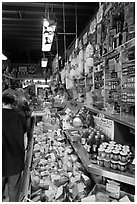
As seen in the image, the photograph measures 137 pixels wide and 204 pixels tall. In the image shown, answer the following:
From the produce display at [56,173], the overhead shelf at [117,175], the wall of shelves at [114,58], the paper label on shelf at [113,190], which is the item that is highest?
the wall of shelves at [114,58]

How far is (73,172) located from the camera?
2.31 meters

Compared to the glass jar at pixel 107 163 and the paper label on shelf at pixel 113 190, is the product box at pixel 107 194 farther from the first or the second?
the glass jar at pixel 107 163

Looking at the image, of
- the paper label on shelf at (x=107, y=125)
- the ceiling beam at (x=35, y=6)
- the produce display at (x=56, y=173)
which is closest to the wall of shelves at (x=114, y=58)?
the paper label on shelf at (x=107, y=125)

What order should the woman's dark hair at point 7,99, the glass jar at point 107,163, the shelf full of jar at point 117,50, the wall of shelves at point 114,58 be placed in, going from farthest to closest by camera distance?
1. the wall of shelves at point 114,58
2. the shelf full of jar at point 117,50
3. the woman's dark hair at point 7,99
4. the glass jar at point 107,163

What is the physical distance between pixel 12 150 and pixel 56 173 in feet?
2.68

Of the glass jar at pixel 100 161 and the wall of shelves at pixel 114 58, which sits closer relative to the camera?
the glass jar at pixel 100 161

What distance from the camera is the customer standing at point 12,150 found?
1911 millimetres

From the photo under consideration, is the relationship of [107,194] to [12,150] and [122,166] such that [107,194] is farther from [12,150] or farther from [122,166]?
[12,150]

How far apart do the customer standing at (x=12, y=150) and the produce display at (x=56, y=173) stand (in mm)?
216

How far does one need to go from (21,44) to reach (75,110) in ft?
34.3

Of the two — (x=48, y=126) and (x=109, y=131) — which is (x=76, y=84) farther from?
(x=109, y=131)

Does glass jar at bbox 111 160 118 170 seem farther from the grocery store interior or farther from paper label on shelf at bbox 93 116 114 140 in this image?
paper label on shelf at bbox 93 116 114 140

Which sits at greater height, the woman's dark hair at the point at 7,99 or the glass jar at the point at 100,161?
the woman's dark hair at the point at 7,99

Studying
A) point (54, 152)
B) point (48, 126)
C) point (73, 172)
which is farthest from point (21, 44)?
point (73, 172)
